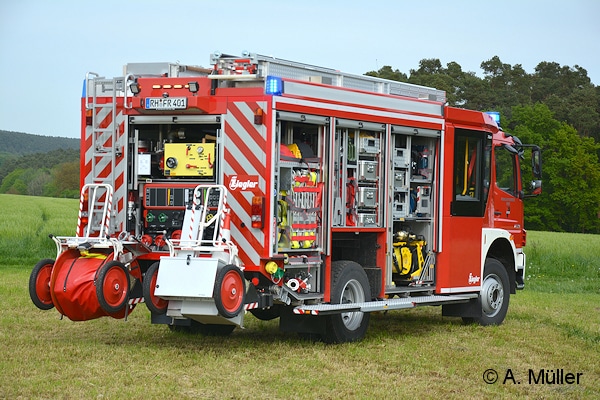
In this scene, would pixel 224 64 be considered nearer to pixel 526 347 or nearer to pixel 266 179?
pixel 266 179

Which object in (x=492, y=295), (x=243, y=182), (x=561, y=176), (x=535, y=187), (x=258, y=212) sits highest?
(x=561, y=176)

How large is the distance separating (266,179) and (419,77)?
200 ft

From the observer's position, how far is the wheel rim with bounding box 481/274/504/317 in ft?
47.6

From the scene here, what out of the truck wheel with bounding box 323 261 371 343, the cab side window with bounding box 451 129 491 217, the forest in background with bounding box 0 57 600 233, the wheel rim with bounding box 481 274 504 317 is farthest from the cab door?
the forest in background with bounding box 0 57 600 233

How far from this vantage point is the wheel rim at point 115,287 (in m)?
10.3

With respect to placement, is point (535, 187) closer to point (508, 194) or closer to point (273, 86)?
point (508, 194)

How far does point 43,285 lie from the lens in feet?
35.3

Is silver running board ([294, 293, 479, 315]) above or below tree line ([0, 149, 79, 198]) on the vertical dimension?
below

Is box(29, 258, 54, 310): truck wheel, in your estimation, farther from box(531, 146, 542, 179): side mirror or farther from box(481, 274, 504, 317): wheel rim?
box(531, 146, 542, 179): side mirror

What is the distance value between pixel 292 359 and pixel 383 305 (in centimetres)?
193

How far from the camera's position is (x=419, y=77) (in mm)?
70500

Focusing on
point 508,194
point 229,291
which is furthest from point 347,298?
point 508,194

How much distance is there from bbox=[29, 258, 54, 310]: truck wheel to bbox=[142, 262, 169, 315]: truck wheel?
1054 mm

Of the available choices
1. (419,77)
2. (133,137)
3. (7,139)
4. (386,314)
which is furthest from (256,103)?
(7,139)
